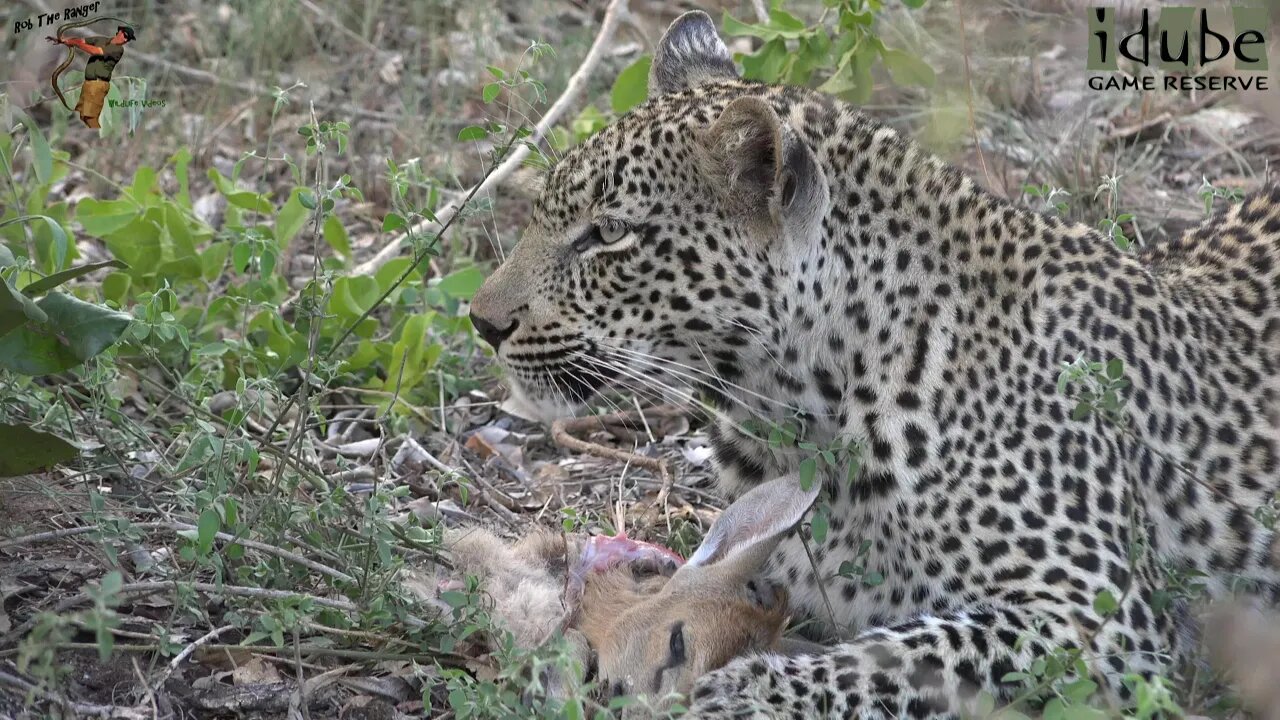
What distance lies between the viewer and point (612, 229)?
557cm

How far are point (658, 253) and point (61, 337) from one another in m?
2.11

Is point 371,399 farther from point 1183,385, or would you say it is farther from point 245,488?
point 1183,385

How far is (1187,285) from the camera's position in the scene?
597 cm

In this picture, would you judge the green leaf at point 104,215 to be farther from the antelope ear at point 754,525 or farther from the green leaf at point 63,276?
the antelope ear at point 754,525

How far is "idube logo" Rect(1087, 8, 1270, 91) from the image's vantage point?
8977 mm

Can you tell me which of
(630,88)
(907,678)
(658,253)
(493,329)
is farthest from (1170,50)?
(907,678)

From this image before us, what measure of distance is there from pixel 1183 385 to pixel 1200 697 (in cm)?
124

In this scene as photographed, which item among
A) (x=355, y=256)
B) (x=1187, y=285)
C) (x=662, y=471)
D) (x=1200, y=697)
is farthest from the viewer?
(x=355, y=256)

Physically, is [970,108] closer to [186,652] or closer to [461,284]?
[461,284]

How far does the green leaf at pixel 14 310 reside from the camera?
4.83m

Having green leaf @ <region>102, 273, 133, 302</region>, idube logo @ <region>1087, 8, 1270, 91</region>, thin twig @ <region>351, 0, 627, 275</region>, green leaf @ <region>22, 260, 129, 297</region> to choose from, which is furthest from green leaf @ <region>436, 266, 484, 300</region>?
idube logo @ <region>1087, 8, 1270, 91</region>

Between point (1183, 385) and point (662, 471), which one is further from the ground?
point (1183, 385)

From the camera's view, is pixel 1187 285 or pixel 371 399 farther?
pixel 371 399

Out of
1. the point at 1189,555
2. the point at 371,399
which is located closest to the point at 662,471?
the point at 371,399
